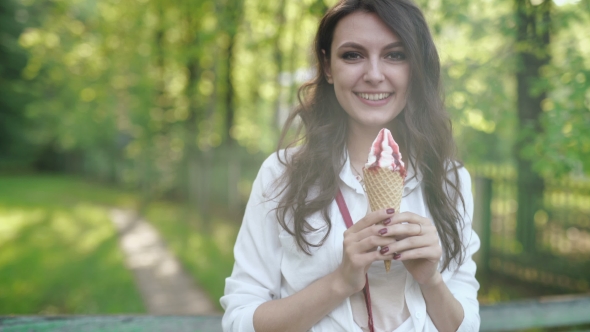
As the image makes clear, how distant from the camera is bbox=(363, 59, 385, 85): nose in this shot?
186cm

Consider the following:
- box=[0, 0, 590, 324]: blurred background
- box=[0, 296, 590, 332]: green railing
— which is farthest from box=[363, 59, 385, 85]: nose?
box=[0, 296, 590, 332]: green railing

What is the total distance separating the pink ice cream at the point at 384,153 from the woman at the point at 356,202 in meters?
0.21

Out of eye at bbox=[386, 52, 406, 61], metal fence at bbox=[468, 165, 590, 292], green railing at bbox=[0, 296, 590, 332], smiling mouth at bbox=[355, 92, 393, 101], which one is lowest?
metal fence at bbox=[468, 165, 590, 292]

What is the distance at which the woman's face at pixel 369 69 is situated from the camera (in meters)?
1.88

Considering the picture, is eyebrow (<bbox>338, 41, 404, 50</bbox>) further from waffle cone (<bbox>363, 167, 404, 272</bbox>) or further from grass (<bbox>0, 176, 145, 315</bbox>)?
grass (<bbox>0, 176, 145, 315</bbox>)

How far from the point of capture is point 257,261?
78.6 inches

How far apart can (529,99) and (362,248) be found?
16.7 feet

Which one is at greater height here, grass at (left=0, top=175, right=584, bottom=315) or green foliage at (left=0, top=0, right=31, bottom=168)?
green foliage at (left=0, top=0, right=31, bottom=168)

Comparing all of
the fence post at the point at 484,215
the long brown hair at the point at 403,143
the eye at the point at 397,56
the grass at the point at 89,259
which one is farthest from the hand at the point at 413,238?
the fence post at the point at 484,215

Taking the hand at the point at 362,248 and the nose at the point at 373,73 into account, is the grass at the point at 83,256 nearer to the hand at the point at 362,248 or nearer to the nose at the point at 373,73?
the hand at the point at 362,248

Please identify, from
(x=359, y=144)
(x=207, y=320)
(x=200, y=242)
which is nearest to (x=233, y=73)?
(x=200, y=242)

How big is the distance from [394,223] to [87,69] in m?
14.0

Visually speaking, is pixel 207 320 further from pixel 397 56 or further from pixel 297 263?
pixel 397 56

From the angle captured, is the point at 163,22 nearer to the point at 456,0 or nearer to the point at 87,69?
the point at 87,69
